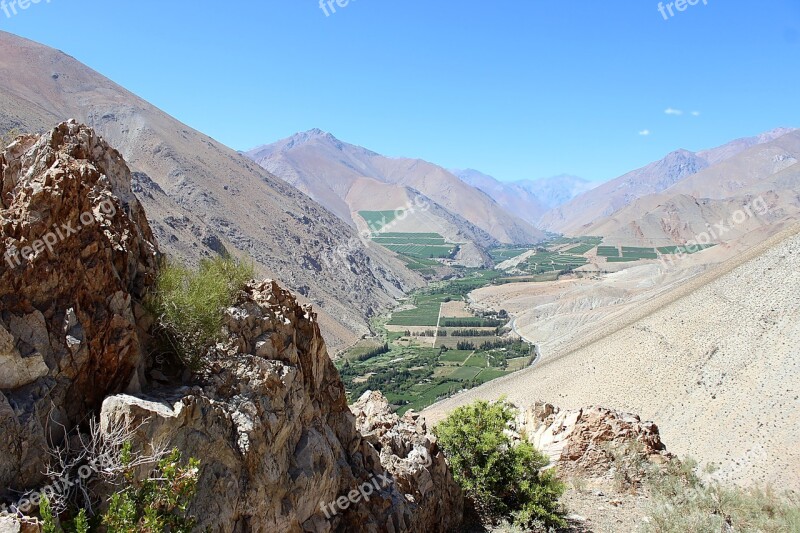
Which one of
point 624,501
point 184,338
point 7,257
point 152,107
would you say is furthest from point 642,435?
point 152,107

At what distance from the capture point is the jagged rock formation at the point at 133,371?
7082 millimetres

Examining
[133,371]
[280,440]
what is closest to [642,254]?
[280,440]

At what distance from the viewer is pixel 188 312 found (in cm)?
915

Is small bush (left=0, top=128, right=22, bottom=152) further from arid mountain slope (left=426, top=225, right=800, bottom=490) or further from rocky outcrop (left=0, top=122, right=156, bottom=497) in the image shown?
arid mountain slope (left=426, top=225, right=800, bottom=490)

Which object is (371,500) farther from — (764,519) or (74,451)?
(764,519)

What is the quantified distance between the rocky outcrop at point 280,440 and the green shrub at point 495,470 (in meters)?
1.70

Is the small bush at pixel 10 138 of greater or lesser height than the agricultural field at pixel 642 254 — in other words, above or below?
above

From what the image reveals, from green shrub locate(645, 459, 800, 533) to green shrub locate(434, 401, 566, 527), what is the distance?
2.80m

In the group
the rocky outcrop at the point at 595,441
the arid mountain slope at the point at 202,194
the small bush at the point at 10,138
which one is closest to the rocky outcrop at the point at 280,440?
the small bush at the point at 10,138

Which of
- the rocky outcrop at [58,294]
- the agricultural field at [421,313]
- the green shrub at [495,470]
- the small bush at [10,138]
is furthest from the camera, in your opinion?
the agricultural field at [421,313]

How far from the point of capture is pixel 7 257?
7.10 meters

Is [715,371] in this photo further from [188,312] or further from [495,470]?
[188,312]

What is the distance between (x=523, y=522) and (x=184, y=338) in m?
10.4

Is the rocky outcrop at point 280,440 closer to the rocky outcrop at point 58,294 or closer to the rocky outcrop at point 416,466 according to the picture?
the rocky outcrop at point 416,466
